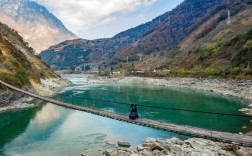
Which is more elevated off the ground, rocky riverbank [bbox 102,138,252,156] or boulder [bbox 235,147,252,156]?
boulder [bbox 235,147,252,156]

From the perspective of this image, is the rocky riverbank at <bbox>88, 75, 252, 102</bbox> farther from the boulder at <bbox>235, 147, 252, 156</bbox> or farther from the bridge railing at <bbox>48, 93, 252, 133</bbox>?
the boulder at <bbox>235, 147, 252, 156</bbox>

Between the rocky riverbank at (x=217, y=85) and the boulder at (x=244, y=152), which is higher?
the rocky riverbank at (x=217, y=85)

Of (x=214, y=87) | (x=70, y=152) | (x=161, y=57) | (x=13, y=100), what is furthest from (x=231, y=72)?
(x=161, y=57)

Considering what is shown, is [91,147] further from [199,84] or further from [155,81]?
[155,81]

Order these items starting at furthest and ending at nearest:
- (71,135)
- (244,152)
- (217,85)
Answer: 1. (217,85)
2. (71,135)
3. (244,152)

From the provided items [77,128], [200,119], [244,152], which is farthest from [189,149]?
[200,119]

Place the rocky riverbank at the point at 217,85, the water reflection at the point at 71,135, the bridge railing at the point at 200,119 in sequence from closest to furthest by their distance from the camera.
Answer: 1. the water reflection at the point at 71,135
2. the bridge railing at the point at 200,119
3. the rocky riverbank at the point at 217,85

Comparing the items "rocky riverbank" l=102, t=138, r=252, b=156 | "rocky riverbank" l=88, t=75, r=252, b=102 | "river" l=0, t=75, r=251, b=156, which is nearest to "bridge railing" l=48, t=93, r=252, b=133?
"river" l=0, t=75, r=251, b=156

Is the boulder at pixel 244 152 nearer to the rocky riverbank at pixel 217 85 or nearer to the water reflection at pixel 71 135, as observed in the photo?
the water reflection at pixel 71 135

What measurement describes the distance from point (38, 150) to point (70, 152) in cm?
342

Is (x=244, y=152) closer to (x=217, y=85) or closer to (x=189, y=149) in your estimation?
(x=189, y=149)

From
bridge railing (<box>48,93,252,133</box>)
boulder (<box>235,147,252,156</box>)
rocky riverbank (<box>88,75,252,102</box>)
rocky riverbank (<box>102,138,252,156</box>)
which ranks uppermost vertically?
rocky riverbank (<box>88,75,252,102</box>)

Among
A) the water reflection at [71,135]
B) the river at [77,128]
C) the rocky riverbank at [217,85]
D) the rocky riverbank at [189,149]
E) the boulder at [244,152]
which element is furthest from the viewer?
the rocky riverbank at [217,85]

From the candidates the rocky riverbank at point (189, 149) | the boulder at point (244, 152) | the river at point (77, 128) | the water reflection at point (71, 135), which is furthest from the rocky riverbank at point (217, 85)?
the boulder at point (244, 152)
